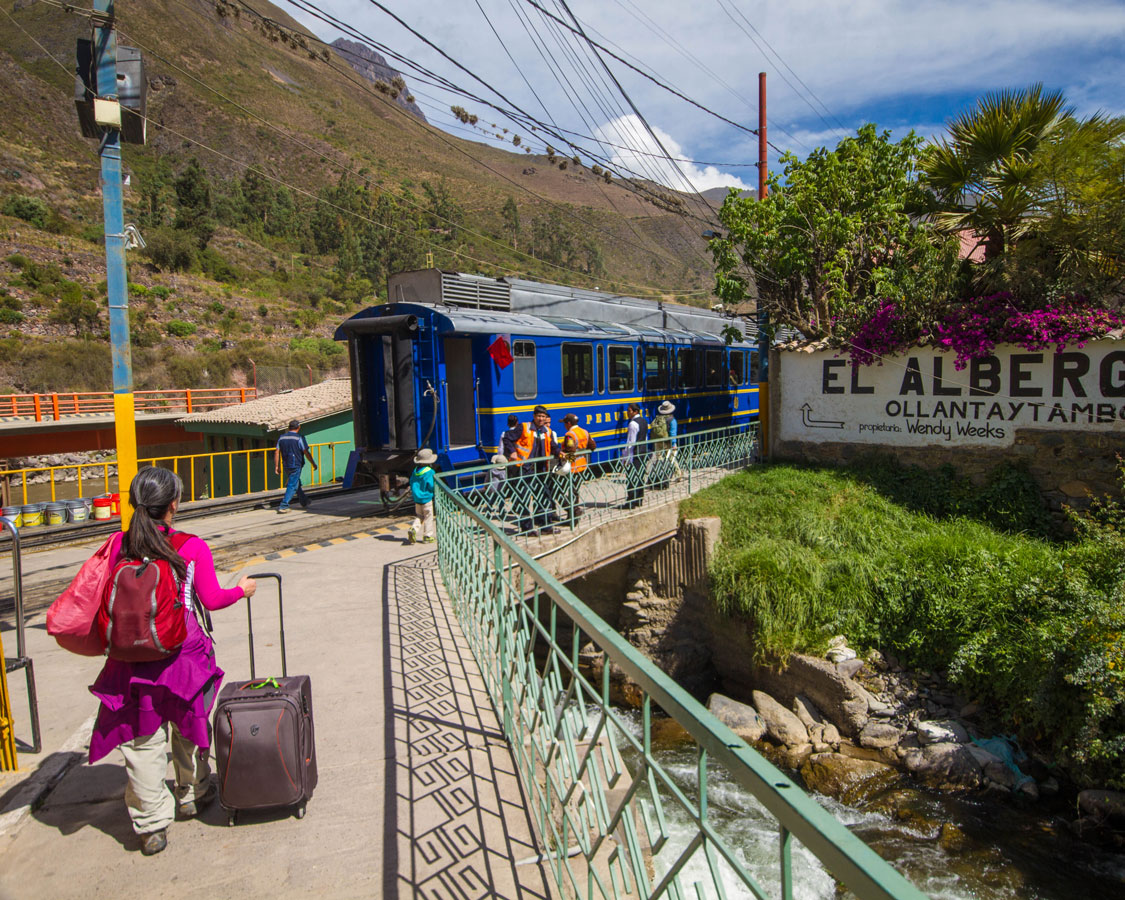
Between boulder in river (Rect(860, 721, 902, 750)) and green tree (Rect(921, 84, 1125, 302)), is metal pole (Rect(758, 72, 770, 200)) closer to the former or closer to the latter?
green tree (Rect(921, 84, 1125, 302))

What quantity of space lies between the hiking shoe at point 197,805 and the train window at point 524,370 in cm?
840

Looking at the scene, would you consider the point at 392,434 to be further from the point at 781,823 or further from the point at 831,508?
the point at 781,823

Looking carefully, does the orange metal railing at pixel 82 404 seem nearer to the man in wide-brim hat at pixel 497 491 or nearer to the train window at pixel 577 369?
the train window at pixel 577 369

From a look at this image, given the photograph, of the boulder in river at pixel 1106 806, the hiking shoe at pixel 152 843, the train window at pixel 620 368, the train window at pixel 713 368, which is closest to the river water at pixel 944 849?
the boulder in river at pixel 1106 806

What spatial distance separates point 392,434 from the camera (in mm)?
11156

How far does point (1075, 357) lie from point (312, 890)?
38.2 ft

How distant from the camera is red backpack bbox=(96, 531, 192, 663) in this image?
296cm

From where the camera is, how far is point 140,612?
2969 mm

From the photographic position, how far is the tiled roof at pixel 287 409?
678 inches

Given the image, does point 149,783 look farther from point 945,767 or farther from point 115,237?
point 945,767

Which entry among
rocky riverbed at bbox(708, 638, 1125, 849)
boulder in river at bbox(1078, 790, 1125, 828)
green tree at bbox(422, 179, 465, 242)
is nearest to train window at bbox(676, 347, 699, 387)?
rocky riverbed at bbox(708, 638, 1125, 849)

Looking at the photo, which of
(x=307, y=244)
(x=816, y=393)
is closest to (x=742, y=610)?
(x=816, y=393)

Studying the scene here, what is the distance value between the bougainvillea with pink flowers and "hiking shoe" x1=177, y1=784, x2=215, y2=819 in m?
11.3

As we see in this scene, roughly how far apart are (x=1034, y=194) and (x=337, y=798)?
12264 millimetres
